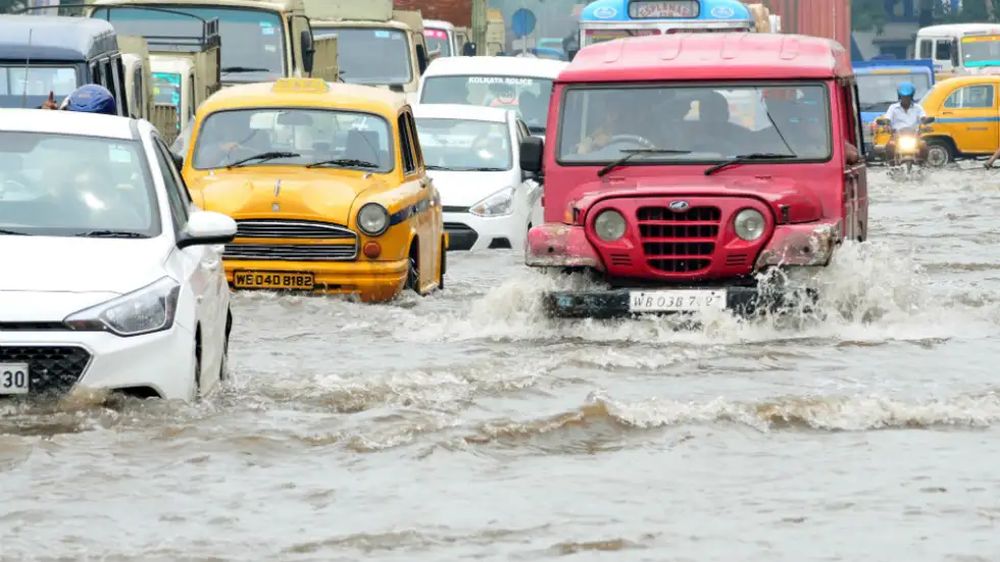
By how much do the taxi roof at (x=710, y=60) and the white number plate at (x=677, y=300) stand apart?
1546 millimetres

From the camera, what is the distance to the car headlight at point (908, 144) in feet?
120

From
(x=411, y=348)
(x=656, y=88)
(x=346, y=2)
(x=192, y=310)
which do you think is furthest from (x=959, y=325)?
(x=346, y=2)

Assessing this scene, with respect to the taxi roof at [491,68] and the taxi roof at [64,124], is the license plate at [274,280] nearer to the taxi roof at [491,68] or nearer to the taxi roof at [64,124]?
the taxi roof at [64,124]

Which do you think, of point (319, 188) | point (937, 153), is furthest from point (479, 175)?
point (937, 153)

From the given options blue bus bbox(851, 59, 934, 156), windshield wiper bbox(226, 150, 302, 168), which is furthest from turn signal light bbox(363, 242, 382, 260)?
blue bus bbox(851, 59, 934, 156)

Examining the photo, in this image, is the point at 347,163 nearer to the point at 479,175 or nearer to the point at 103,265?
the point at 479,175

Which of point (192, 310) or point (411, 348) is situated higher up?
point (192, 310)

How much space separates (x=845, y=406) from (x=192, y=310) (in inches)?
119

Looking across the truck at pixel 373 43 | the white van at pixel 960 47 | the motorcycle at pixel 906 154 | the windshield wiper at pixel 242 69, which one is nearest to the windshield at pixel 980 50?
the white van at pixel 960 47

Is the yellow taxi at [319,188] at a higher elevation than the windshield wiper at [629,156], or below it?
below

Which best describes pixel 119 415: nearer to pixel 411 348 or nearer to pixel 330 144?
pixel 411 348

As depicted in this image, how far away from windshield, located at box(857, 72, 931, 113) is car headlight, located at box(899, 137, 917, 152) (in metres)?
9.07

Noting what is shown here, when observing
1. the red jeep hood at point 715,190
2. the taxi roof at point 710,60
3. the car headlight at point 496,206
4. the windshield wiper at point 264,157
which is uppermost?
the taxi roof at point 710,60

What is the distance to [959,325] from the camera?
14461 mm
